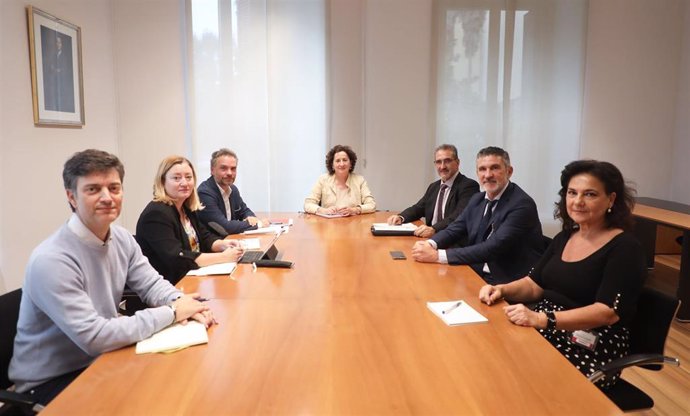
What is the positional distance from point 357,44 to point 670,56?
3.42 meters

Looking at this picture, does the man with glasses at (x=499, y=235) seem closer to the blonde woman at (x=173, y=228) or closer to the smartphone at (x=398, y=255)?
the smartphone at (x=398, y=255)

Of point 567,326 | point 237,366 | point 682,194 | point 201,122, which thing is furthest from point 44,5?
point 682,194

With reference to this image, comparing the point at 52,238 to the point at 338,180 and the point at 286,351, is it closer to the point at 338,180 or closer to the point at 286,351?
the point at 286,351

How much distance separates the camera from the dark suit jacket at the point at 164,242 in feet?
8.03

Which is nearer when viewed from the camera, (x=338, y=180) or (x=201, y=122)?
(x=338, y=180)

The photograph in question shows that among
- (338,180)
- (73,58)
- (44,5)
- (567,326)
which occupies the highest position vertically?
(44,5)

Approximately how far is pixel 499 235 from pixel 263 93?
10.7 ft

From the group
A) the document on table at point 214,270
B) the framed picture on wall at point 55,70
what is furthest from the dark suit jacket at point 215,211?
the framed picture on wall at point 55,70

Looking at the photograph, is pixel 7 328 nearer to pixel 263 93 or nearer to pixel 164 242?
pixel 164 242

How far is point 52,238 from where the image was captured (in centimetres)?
156

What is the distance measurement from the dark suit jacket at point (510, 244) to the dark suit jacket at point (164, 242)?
4.50 ft

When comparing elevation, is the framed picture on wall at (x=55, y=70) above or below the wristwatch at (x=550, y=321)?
above

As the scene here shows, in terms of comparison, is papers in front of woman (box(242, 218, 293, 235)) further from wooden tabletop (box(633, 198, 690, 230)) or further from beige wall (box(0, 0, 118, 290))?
wooden tabletop (box(633, 198, 690, 230))

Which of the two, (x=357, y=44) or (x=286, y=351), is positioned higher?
(x=357, y=44)
